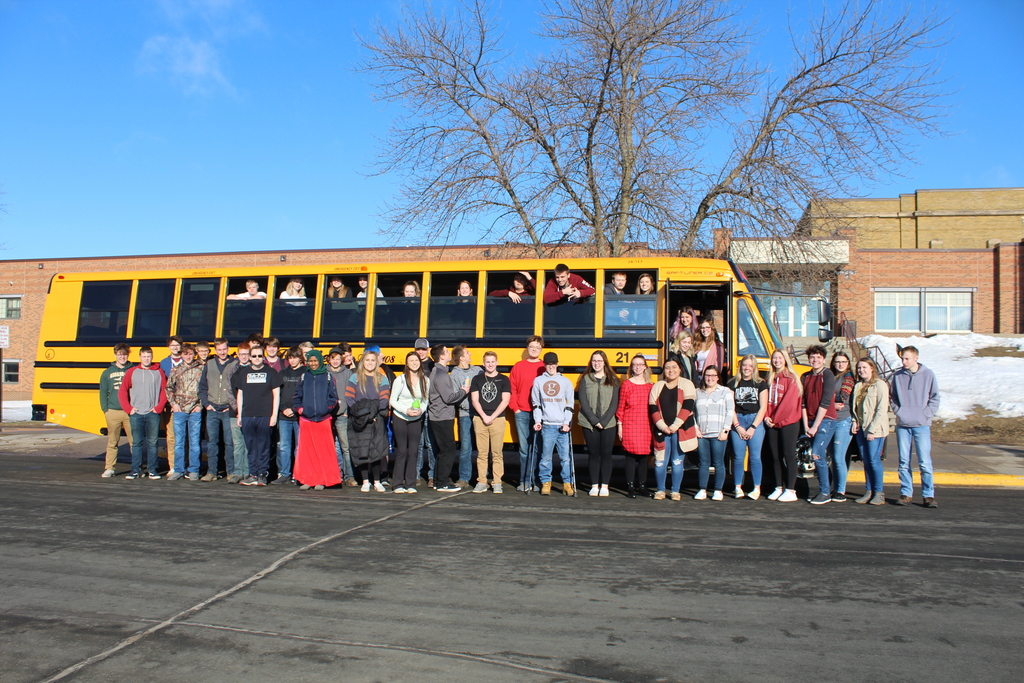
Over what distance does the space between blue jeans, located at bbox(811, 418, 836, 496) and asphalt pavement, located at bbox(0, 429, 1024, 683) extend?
15.8 inches

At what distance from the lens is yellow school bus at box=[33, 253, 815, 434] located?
422 inches

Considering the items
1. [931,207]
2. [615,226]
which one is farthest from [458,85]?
[931,207]

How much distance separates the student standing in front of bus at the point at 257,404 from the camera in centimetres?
1052

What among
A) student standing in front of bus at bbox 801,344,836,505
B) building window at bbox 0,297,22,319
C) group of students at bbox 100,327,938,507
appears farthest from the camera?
building window at bbox 0,297,22,319

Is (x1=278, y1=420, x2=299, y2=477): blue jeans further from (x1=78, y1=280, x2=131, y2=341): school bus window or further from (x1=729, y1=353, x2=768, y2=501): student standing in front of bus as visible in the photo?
(x1=729, y1=353, x2=768, y2=501): student standing in front of bus

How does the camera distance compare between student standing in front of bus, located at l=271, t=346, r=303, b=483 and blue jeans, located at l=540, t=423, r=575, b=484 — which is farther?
student standing in front of bus, located at l=271, t=346, r=303, b=483

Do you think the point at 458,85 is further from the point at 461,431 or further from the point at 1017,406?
the point at 1017,406

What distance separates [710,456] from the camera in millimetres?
9523

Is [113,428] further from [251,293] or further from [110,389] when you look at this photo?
[251,293]

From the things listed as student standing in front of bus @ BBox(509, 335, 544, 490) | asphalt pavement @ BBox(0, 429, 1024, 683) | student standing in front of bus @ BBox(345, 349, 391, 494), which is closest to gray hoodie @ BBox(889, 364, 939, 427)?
asphalt pavement @ BBox(0, 429, 1024, 683)

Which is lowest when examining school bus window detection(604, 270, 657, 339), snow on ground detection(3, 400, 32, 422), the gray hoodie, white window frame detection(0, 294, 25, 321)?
snow on ground detection(3, 400, 32, 422)

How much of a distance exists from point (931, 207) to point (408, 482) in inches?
2049

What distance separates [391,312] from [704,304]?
186 inches

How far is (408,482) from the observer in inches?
396
